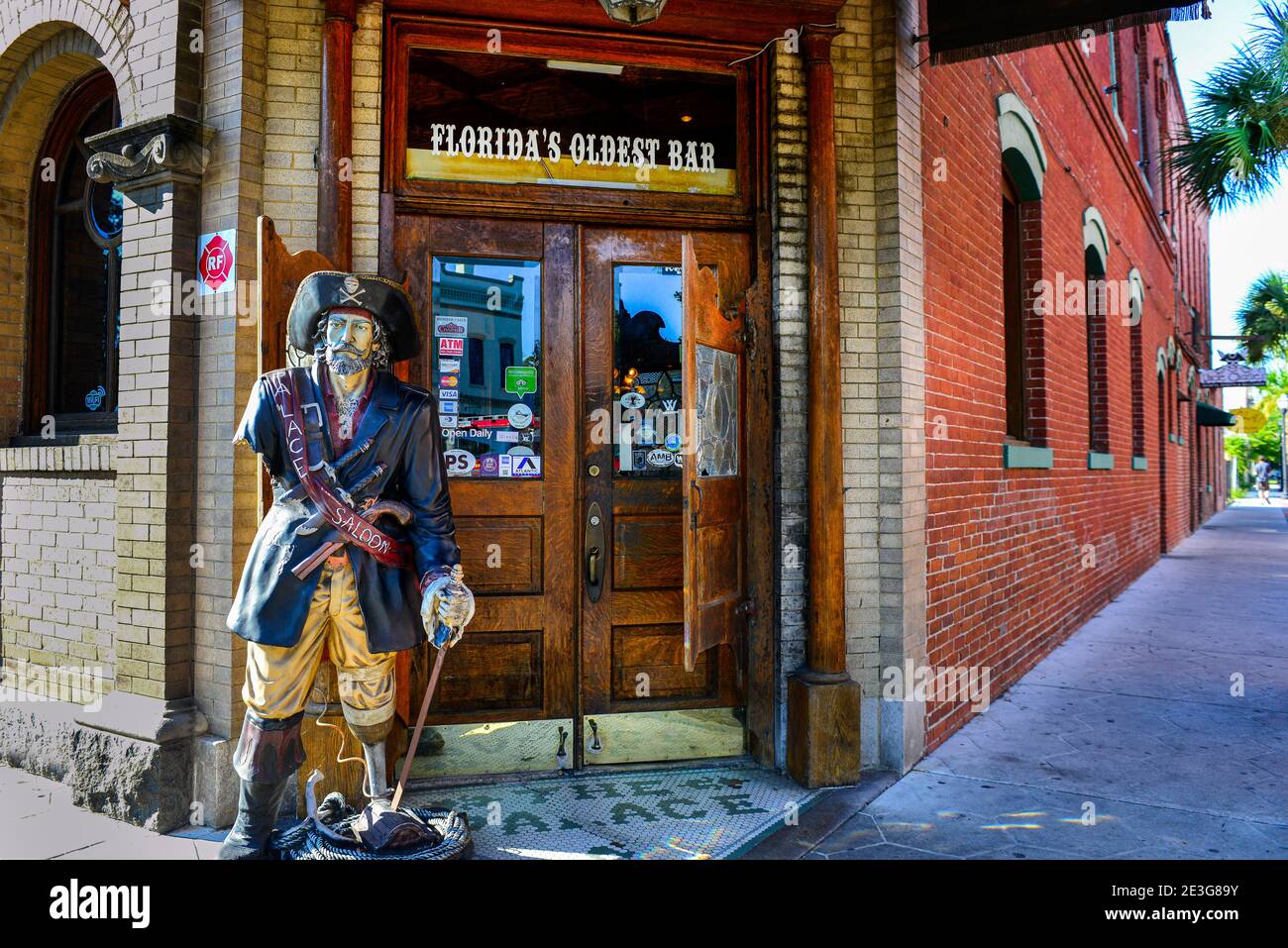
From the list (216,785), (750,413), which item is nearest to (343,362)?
(216,785)

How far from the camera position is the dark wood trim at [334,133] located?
3820mm

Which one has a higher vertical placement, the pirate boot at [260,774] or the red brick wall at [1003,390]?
the red brick wall at [1003,390]

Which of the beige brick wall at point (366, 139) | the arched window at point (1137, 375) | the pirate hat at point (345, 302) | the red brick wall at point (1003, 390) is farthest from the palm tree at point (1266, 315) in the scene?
the pirate hat at point (345, 302)

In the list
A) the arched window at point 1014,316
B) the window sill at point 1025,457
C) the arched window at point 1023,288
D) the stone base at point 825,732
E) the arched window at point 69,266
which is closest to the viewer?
the stone base at point 825,732

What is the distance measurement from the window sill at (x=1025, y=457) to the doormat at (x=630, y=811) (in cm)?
330

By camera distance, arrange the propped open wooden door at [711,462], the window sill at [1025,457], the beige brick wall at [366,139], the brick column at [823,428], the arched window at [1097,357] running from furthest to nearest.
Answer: the arched window at [1097,357] → the window sill at [1025,457] → the brick column at [823,428] → the beige brick wall at [366,139] → the propped open wooden door at [711,462]

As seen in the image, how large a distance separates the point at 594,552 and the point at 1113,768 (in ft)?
9.96

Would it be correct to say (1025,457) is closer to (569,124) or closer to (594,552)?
(594,552)

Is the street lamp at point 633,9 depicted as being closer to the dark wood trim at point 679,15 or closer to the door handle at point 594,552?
the dark wood trim at point 679,15

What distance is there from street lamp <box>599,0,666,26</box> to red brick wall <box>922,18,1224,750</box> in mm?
1978

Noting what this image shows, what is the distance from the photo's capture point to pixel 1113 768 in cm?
449

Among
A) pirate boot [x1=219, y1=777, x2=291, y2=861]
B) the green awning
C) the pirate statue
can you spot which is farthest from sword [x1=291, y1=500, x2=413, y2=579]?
the green awning
